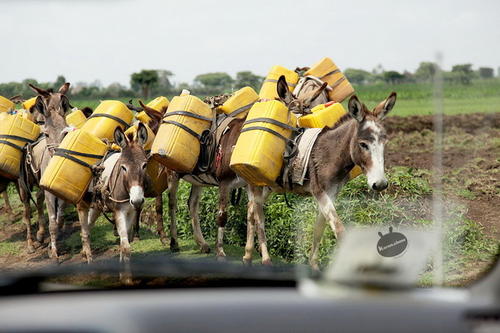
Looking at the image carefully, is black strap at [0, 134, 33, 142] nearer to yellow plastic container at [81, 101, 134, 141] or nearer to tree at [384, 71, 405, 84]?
A: yellow plastic container at [81, 101, 134, 141]

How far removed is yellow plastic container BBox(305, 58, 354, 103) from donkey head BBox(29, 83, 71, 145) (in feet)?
12.8

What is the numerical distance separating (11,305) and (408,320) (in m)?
0.83

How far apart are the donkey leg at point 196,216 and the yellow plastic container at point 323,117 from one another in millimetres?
2629

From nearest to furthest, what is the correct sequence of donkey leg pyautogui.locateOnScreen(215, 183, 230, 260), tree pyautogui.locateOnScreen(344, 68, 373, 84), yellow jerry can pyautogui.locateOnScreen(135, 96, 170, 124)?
1. donkey leg pyautogui.locateOnScreen(215, 183, 230, 260)
2. yellow jerry can pyautogui.locateOnScreen(135, 96, 170, 124)
3. tree pyautogui.locateOnScreen(344, 68, 373, 84)

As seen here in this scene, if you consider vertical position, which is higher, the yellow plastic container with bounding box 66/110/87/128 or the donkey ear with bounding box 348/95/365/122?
the donkey ear with bounding box 348/95/365/122

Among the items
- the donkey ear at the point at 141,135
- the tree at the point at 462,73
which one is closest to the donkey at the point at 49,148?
the donkey ear at the point at 141,135

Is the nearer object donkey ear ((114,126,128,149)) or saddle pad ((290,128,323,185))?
saddle pad ((290,128,323,185))

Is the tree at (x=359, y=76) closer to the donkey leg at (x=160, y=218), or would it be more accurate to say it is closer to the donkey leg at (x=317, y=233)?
the donkey leg at (x=160, y=218)

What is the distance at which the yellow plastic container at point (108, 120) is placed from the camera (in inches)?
541

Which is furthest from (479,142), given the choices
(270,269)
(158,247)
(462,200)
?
(270,269)

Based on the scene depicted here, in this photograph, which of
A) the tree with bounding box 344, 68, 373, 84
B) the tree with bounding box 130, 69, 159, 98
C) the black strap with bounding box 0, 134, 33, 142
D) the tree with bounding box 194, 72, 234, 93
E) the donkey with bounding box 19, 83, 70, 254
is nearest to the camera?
the donkey with bounding box 19, 83, 70, 254

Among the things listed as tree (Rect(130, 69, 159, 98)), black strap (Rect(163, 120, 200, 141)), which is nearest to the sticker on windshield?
black strap (Rect(163, 120, 200, 141))

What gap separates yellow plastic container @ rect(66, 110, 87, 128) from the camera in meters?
15.3

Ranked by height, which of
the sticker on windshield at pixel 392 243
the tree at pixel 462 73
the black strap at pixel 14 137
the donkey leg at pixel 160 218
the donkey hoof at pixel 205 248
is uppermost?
the tree at pixel 462 73
